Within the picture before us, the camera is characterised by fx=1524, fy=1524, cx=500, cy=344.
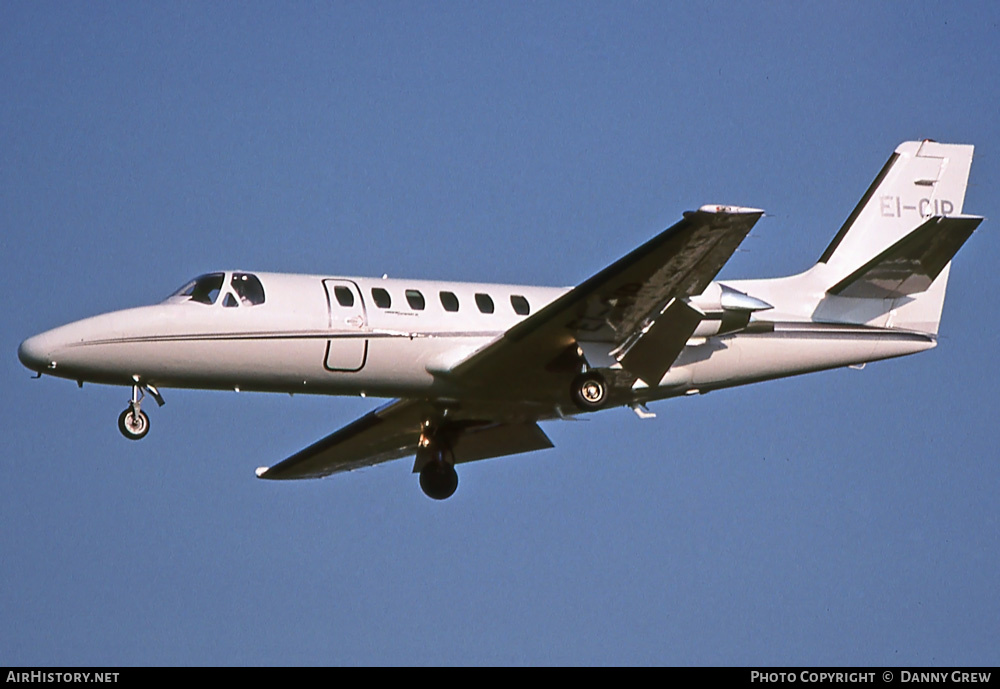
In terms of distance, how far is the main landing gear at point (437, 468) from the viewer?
2559 centimetres

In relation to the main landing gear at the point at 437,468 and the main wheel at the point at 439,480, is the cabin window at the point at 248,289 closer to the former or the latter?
the main landing gear at the point at 437,468

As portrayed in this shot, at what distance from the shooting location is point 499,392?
76.1 ft

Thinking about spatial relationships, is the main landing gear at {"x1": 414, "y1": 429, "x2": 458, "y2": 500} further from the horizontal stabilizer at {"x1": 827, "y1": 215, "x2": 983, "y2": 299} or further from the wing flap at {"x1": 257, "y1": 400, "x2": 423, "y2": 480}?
the horizontal stabilizer at {"x1": 827, "y1": 215, "x2": 983, "y2": 299}

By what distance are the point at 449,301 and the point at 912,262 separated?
294 inches

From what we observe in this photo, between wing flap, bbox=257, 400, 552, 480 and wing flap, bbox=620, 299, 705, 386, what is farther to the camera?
wing flap, bbox=257, 400, 552, 480

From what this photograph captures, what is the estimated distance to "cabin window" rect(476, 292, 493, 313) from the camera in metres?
23.0

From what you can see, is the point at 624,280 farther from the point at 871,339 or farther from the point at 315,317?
the point at 871,339

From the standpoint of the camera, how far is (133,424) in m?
21.5

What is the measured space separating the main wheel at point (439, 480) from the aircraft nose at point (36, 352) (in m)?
7.01

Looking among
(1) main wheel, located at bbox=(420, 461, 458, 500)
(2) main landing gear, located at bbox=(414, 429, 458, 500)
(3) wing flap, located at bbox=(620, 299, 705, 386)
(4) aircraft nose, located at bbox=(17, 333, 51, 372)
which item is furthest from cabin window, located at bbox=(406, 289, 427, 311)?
(4) aircraft nose, located at bbox=(17, 333, 51, 372)

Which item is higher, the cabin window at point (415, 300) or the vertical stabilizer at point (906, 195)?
the vertical stabilizer at point (906, 195)

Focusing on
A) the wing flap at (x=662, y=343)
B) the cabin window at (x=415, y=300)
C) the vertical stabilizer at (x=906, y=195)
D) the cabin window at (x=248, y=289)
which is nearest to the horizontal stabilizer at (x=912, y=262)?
the vertical stabilizer at (x=906, y=195)
